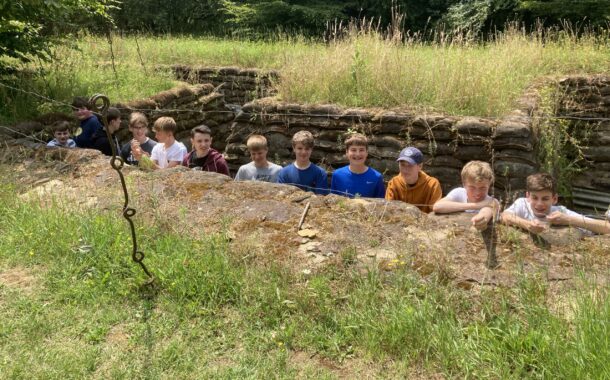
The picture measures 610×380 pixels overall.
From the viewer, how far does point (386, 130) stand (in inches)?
254

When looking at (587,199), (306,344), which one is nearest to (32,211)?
(306,344)

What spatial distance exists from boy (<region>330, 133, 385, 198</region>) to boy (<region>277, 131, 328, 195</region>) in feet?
0.70

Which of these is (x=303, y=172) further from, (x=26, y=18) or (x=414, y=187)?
(x=26, y=18)

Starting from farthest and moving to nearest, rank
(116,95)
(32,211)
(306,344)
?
(116,95), (32,211), (306,344)

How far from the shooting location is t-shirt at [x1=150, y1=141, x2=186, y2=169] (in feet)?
19.6

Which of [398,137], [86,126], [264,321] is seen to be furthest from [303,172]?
[86,126]

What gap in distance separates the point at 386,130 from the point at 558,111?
10.6 ft

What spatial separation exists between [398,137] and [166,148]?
8.91 ft

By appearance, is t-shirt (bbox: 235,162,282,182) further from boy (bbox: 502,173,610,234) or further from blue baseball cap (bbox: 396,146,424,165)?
boy (bbox: 502,173,610,234)

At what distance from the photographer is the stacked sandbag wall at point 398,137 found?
5.85 meters

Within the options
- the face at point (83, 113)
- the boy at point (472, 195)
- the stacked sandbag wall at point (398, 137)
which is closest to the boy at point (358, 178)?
the boy at point (472, 195)

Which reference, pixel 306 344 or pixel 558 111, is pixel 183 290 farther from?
pixel 558 111

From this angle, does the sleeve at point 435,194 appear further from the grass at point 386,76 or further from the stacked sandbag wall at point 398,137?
the grass at point 386,76

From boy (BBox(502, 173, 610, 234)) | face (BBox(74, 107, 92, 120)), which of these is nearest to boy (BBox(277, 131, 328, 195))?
boy (BBox(502, 173, 610, 234))
